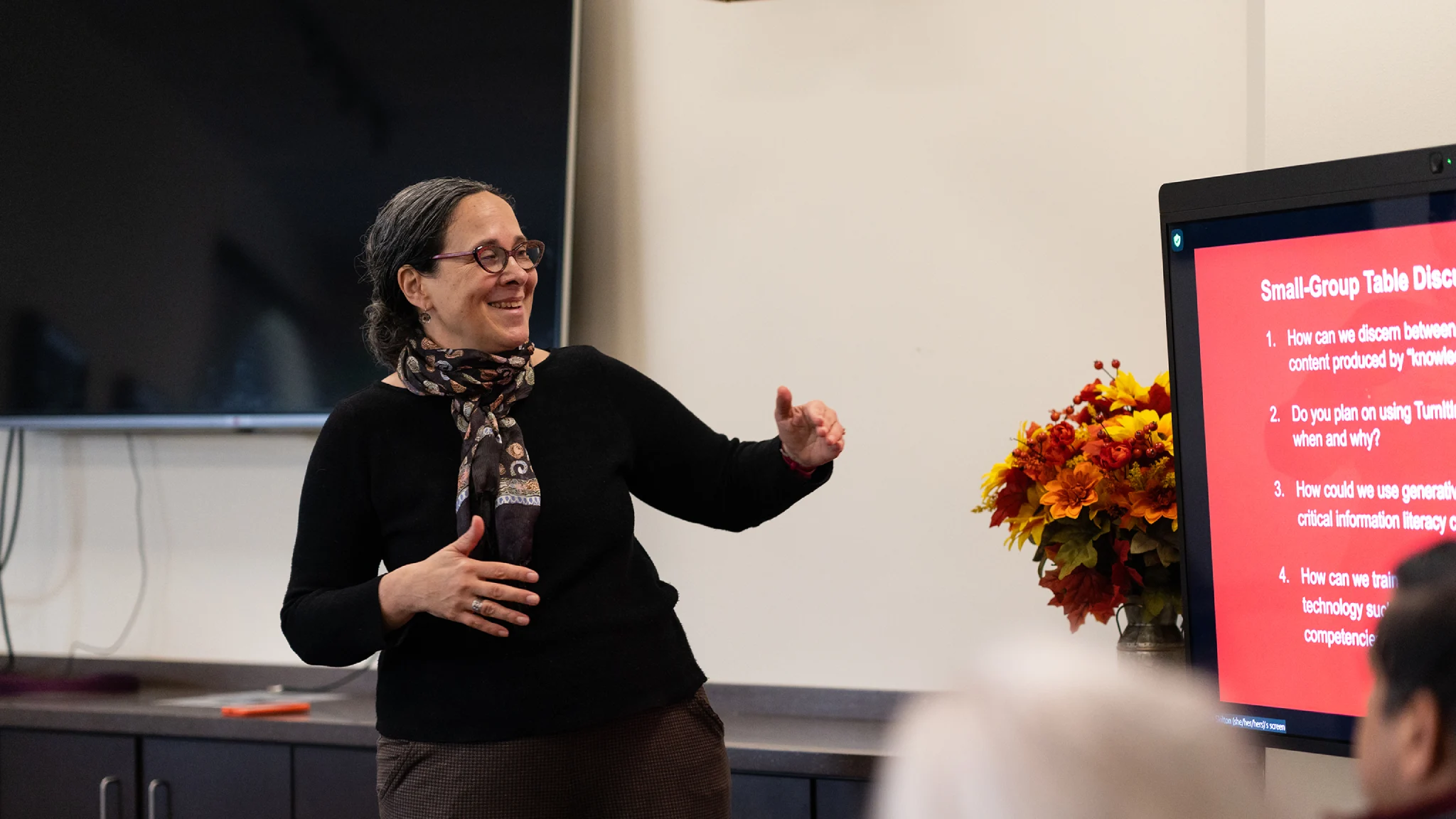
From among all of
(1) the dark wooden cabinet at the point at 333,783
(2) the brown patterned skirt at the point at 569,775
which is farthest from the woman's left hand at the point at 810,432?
(1) the dark wooden cabinet at the point at 333,783

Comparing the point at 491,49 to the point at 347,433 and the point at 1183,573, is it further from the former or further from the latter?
the point at 1183,573

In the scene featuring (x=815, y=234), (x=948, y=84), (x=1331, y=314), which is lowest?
(x=1331, y=314)

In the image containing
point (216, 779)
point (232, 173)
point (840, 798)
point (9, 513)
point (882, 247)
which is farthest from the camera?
point (9, 513)

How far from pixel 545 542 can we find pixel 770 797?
2.54 feet

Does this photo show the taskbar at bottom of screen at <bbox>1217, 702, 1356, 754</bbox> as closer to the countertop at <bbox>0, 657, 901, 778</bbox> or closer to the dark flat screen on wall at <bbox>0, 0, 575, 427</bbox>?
the countertop at <bbox>0, 657, 901, 778</bbox>

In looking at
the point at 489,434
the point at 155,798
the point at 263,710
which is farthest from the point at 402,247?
the point at 155,798

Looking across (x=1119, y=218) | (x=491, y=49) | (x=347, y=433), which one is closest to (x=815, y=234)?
(x=1119, y=218)

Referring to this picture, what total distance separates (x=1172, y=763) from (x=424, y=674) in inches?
55.7

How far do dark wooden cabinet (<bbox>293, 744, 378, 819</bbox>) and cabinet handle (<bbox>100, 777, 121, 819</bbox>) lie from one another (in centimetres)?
46

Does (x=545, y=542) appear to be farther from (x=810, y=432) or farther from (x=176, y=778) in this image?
(x=176, y=778)

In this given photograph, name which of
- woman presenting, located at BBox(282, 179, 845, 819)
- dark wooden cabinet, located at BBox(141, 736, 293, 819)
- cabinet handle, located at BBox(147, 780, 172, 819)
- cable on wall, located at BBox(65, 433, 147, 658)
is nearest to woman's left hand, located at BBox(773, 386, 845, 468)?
woman presenting, located at BBox(282, 179, 845, 819)

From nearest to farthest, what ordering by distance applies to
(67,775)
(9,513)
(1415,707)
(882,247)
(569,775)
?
(1415,707)
(569,775)
(882,247)
(67,775)
(9,513)

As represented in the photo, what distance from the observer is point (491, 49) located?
277 centimetres

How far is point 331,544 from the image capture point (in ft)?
6.00
